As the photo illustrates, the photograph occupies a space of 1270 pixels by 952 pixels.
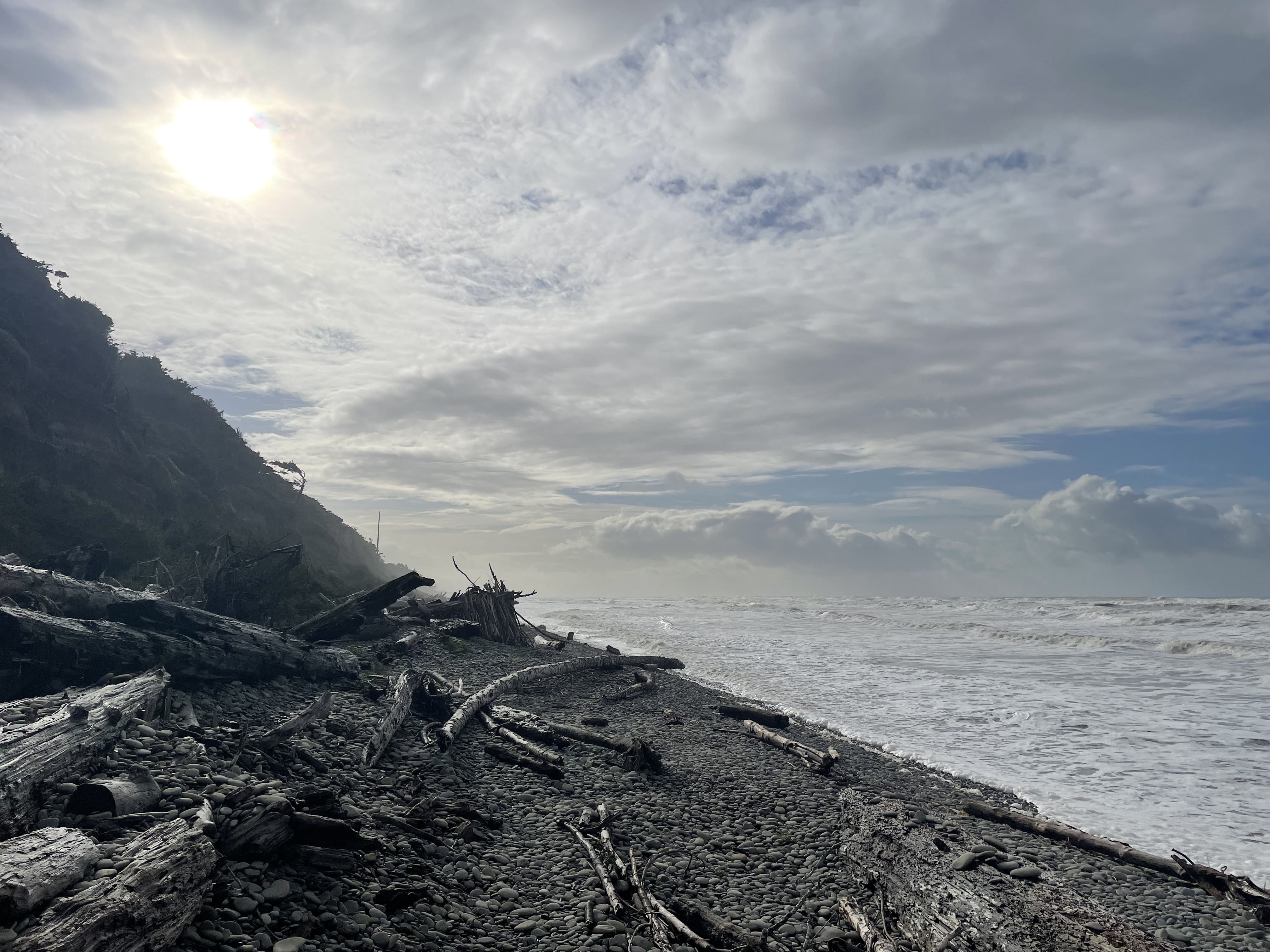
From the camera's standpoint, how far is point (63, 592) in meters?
11.5

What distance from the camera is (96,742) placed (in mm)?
6496

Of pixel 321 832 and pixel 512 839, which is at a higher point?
pixel 321 832

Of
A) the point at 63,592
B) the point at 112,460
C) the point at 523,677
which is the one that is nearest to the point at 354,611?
the point at 523,677

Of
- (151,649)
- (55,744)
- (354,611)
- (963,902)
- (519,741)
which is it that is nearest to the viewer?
(963,902)

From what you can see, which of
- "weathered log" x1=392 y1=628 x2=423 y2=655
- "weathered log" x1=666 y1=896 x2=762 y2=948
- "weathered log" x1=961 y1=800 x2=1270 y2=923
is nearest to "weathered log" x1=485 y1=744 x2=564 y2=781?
"weathered log" x1=666 y1=896 x2=762 y2=948

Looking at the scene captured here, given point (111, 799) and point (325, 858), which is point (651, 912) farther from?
point (111, 799)

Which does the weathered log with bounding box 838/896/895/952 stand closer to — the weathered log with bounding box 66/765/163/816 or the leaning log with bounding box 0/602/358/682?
the weathered log with bounding box 66/765/163/816

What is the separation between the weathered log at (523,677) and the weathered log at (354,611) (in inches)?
115

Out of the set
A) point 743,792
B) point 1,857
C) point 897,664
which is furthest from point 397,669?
point 897,664

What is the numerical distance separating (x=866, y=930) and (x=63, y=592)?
42.9 ft

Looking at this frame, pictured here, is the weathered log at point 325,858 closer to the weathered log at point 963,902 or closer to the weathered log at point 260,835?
the weathered log at point 260,835

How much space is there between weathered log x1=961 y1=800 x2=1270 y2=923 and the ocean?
83cm

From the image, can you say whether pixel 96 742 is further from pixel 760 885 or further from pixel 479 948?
pixel 760 885

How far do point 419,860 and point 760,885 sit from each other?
Result: 335 cm
